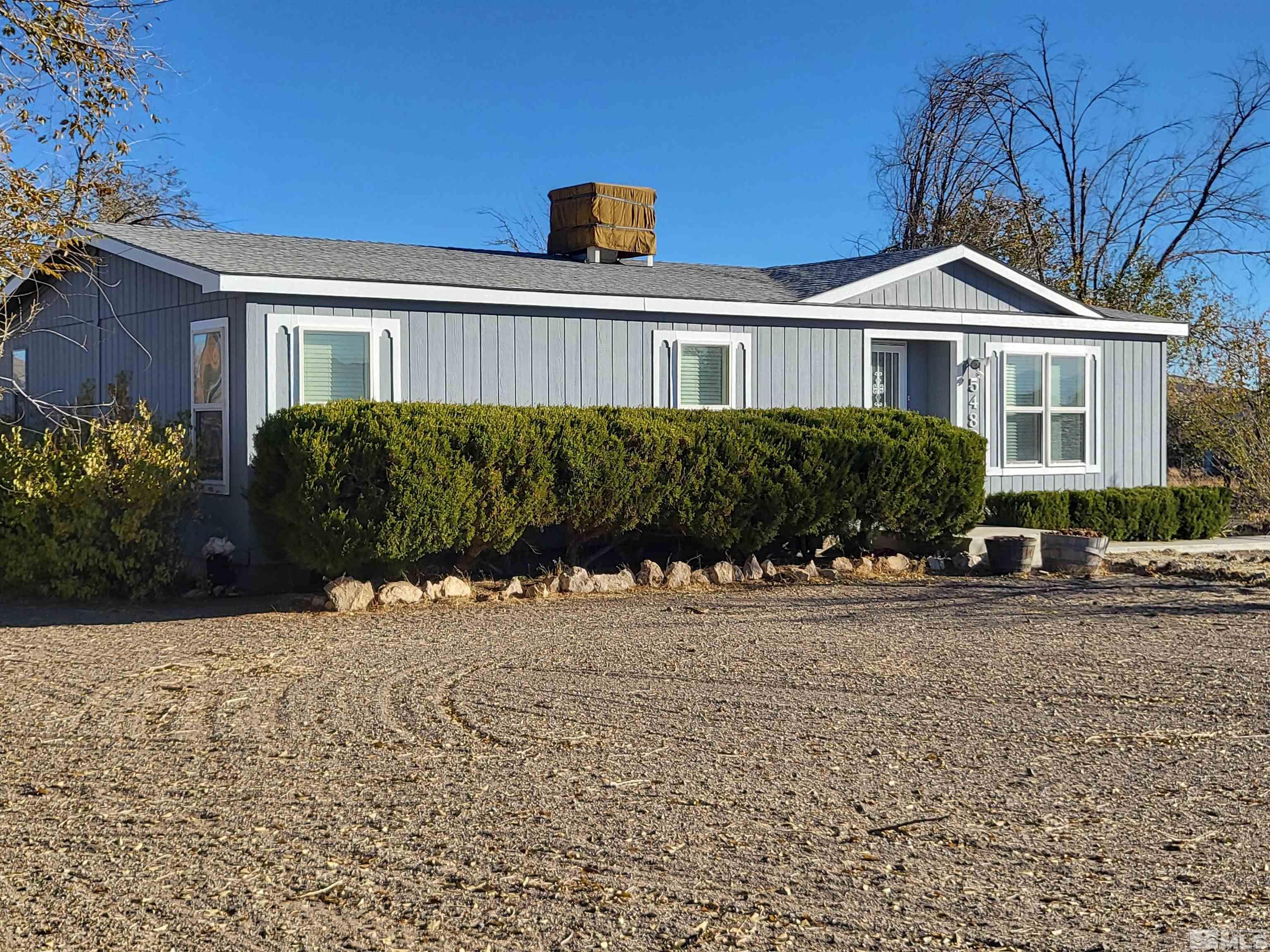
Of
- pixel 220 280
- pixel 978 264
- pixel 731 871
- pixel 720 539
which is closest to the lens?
pixel 731 871

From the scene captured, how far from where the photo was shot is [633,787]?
550 cm

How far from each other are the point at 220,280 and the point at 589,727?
6.31 meters

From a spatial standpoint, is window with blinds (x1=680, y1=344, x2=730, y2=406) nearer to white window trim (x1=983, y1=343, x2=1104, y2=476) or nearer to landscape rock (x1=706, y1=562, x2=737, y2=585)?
landscape rock (x1=706, y1=562, x2=737, y2=585)

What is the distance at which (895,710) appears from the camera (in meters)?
6.92

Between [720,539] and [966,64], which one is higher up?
[966,64]

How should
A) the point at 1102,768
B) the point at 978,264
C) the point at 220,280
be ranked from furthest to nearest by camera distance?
the point at 978,264 < the point at 220,280 < the point at 1102,768

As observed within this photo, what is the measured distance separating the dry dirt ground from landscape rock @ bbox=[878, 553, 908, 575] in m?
3.30

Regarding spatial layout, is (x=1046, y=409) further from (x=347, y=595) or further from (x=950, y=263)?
(x=347, y=595)

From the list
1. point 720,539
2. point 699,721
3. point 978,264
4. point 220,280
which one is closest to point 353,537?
point 220,280

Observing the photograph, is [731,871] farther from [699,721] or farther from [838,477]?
[838,477]

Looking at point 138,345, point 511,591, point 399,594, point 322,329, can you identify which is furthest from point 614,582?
point 138,345

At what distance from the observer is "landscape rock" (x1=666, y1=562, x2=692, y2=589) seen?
473 inches

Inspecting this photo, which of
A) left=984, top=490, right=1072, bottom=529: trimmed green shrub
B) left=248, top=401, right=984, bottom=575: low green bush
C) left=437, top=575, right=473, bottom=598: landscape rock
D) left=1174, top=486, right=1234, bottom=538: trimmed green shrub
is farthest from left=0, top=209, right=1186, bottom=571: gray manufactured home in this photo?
left=437, top=575, right=473, bottom=598: landscape rock

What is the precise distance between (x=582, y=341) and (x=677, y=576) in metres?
2.80
